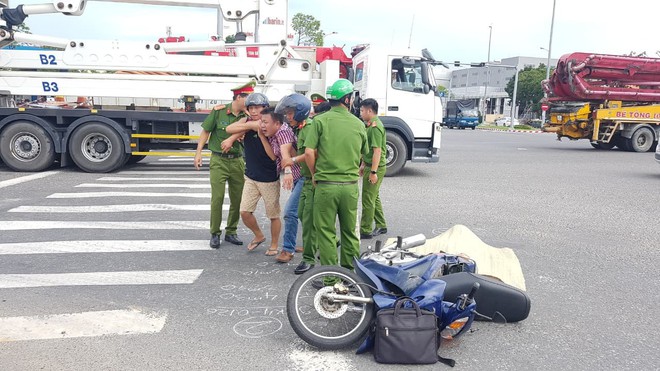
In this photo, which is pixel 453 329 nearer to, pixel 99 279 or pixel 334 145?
pixel 334 145

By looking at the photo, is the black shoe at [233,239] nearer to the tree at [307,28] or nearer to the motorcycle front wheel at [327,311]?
the motorcycle front wheel at [327,311]

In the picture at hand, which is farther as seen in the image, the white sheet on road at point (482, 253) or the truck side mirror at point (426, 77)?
the truck side mirror at point (426, 77)

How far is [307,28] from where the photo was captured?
44906 millimetres

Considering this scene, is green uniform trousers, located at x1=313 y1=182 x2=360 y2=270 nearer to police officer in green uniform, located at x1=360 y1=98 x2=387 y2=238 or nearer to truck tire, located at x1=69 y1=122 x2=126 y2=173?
police officer in green uniform, located at x1=360 y1=98 x2=387 y2=238

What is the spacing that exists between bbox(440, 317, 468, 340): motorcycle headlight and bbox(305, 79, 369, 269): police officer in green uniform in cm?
120

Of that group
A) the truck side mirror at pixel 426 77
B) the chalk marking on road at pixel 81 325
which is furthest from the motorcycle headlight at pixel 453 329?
the truck side mirror at pixel 426 77

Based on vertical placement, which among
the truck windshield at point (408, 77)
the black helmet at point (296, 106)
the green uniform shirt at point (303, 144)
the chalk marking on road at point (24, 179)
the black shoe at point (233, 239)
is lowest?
the chalk marking on road at point (24, 179)

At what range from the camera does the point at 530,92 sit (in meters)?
63.9

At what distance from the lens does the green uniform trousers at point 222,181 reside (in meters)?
6.05

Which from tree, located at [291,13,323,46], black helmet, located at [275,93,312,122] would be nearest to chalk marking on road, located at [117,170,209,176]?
black helmet, located at [275,93,312,122]

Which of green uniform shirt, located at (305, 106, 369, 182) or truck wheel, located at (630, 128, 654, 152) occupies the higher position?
green uniform shirt, located at (305, 106, 369, 182)

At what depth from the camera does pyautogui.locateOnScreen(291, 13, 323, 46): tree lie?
44.7m

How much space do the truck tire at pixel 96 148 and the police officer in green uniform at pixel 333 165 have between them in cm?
841

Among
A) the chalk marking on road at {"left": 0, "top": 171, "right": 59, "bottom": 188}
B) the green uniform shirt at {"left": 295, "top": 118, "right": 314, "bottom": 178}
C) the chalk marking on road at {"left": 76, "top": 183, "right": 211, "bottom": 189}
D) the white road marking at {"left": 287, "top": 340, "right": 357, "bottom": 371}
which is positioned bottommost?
the chalk marking on road at {"left": 0, "top": 171, "right": 59, "bottom": 188}
